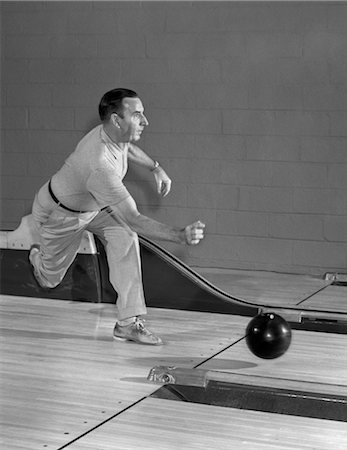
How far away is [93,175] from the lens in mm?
4324

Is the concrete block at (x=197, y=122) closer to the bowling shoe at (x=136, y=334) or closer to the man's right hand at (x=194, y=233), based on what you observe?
the bowling shoe at (x=136, y=334)

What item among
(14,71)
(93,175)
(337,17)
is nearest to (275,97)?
(337,17)

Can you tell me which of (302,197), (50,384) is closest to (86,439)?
(50,384)

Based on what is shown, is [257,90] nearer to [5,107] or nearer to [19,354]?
[5,107]

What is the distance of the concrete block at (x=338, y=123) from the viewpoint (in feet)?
23.2

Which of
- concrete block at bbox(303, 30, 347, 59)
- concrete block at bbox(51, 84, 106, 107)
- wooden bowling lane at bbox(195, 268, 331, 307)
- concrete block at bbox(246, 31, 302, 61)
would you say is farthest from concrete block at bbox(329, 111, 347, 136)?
concrete block at bbox(51, 84, 106, 107)

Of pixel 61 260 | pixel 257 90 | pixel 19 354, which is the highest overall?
pixel 257 90

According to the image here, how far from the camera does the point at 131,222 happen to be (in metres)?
4.20

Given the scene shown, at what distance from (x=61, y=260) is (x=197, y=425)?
210 cm

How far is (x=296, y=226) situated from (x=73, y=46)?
2449 millimetres

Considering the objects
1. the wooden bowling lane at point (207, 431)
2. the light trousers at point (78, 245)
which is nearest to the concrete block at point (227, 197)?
the light trousers at point (78, 245)

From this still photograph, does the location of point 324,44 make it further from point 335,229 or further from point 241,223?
point 241,223

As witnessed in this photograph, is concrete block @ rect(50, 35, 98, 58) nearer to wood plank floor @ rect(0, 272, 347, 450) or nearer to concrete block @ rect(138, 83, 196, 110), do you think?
concrete block @ rect(138, 83, 196, 110)

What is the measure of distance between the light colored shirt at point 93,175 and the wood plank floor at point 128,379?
68cm
